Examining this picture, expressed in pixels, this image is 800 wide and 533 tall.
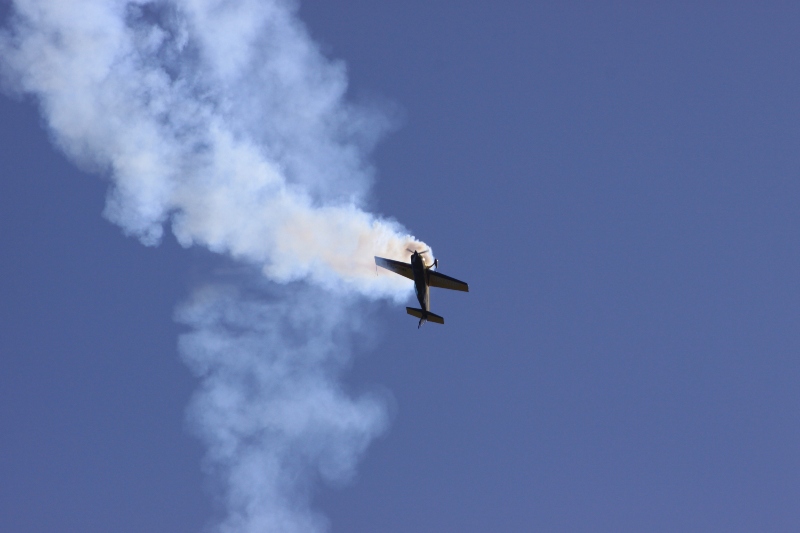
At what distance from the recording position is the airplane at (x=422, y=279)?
126 m

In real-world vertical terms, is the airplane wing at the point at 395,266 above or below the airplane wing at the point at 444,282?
below

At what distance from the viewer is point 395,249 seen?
413ft

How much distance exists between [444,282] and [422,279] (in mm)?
1847

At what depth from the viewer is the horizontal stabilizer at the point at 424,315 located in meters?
127

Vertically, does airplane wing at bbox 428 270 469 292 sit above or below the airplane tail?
above

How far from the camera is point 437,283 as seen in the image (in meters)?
127

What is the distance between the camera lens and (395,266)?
4980 inches

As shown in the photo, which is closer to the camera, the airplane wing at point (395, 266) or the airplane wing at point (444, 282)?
the airplane wing at point (395, 266)

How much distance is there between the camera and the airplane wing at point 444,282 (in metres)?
127

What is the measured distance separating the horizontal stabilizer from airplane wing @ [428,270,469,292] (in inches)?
80.2

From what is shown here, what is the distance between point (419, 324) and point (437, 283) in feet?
10.2

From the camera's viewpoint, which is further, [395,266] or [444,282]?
[444,282]

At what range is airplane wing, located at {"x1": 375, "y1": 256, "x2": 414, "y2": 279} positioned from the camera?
414ft

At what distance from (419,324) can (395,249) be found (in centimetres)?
569
